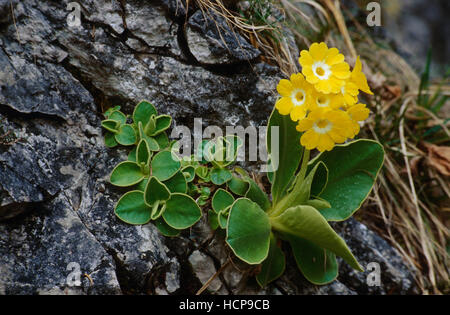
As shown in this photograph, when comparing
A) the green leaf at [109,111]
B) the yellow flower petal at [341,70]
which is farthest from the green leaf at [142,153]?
the yellow flower petal at [341,70]

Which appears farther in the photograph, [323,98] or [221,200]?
[221,200]

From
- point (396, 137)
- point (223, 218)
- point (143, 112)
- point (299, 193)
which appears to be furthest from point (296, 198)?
point (396, 137)

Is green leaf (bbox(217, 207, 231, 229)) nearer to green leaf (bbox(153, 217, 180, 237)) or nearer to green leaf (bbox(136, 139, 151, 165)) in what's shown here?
green leaf (bbox(153, 217, 180, 237))

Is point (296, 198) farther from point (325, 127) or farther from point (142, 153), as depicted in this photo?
point (142, 153)

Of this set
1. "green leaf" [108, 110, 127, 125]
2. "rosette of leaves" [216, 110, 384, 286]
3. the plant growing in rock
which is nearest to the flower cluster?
the plant growing in rock

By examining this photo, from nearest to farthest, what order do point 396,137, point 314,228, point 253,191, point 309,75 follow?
point 309,75 < point 314,228 < point 253,191 < point 396,137

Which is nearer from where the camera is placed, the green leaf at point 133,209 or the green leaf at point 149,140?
the green leaf at point 133,209

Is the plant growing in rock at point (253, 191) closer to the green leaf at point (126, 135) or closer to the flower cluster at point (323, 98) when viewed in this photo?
the green leaf at point (126, 135)
